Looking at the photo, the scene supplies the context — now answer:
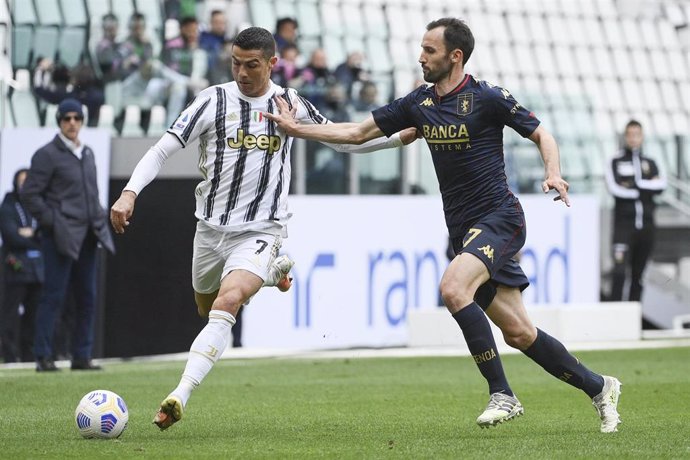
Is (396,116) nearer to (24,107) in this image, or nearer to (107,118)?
(24,107)

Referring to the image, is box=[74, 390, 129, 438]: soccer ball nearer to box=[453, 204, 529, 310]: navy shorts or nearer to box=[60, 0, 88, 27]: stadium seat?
box=[453, 204, 529, 310]: navy shorts

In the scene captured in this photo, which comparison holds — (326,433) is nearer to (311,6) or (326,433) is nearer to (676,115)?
(311,6)

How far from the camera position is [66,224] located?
1289 centimetres

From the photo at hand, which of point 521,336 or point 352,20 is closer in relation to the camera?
point 521,336

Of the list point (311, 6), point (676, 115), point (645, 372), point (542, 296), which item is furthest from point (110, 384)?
point (676, 115)

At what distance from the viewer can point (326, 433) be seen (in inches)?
305

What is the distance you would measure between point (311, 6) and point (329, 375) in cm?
1270

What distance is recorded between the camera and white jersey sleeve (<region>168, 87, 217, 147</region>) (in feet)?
26.3

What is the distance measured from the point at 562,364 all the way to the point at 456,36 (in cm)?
184

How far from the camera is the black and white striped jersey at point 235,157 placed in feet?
26.5

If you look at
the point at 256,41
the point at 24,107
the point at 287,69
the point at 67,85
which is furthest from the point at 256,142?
the point at 287,69

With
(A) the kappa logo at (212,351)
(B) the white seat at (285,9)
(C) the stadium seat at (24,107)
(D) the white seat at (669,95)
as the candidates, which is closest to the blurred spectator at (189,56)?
(C) the stadium seat at (24,107)

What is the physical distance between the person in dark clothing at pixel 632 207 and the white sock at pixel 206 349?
11.4 m

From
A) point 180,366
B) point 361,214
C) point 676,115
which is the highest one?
point 676,115
